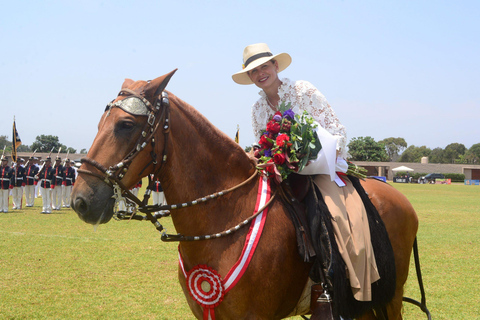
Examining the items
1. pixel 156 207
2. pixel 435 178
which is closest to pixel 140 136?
pixel 156 207

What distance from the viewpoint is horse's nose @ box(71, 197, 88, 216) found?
2.47 m

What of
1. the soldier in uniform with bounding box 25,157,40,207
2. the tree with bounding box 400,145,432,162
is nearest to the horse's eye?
the soldier in uniform with bounding box 25,157,40,207

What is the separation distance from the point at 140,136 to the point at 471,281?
799 cm

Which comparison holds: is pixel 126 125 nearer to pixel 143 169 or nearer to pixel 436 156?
pixel 143 169

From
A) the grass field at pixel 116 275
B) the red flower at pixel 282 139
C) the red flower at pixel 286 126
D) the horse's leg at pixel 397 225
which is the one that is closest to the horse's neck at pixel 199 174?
the red flower at pixel 282 139

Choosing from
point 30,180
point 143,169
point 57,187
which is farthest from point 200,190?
point 30,180

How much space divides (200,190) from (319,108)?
149 centimetres

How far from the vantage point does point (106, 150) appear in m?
2.59

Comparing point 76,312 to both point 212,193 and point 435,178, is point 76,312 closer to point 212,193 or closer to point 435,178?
point 212,193

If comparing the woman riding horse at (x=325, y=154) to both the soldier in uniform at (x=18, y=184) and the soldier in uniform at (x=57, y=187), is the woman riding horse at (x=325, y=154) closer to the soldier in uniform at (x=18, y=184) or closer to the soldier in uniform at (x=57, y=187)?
the soldier in uniform at (x=57, y=187)

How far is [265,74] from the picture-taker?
377cm

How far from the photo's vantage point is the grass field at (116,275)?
20.1ft

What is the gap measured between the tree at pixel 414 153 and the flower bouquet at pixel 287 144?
12921 centimetres

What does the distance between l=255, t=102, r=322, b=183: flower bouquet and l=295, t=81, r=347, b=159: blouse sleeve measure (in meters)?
0.27
